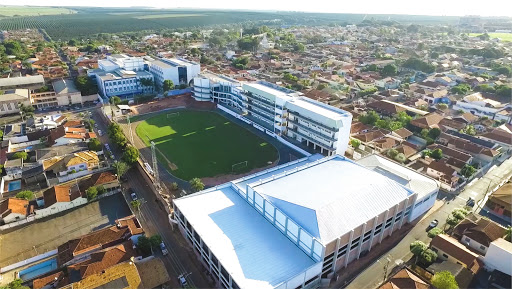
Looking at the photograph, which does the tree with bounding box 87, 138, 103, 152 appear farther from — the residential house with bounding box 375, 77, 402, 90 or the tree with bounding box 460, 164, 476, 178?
the residential house with bounding box 375, 77, 402, 90

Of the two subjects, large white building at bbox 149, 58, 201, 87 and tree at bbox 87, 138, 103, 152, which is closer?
tree at bbox 87, 138, 103, 152

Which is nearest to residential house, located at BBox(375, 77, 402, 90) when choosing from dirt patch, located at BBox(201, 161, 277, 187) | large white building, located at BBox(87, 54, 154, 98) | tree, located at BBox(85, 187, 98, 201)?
dirt patch, located at BBox(201, 161, 277, 187)

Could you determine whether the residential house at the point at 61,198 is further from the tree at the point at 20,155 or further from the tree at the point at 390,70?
the tree at the point at 390,70

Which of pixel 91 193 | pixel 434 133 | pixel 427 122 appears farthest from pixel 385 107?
pixel 91 193

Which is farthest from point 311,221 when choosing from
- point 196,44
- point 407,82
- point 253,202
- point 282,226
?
point 196,44

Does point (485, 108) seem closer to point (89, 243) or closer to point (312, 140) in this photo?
point (312, 140)

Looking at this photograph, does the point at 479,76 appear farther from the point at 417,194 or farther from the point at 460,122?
the point at 417,194
